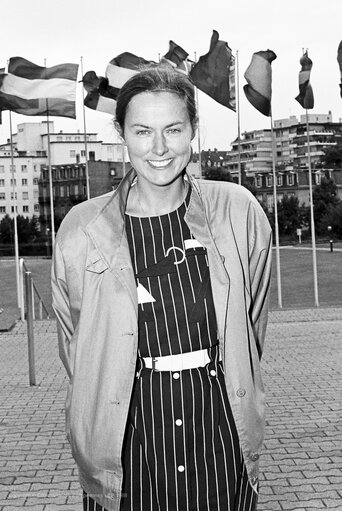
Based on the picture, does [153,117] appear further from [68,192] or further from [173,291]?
[68,192]

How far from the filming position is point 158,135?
273 cm

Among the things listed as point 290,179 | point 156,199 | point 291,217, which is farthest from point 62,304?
point 290,179

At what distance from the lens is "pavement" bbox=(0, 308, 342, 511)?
554 cm

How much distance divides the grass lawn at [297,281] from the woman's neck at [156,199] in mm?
26078

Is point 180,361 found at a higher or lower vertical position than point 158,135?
lower

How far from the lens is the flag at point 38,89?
68.4 ft

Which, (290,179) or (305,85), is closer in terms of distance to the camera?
(305,85)

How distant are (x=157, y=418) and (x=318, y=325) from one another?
12736 mm

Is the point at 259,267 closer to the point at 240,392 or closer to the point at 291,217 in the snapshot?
the point at 240,392

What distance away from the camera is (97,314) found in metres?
2.63

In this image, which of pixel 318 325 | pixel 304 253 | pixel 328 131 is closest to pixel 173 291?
pixel 318 325

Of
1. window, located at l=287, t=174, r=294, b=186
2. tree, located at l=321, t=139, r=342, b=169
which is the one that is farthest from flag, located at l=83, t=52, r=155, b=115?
tree, located at l=321, t=139, r=342, b=169

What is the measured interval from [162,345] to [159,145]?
1.79 ft

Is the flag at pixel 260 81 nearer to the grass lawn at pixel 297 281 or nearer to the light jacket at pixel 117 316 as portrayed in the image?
the grass lawn at pixel 297 281
